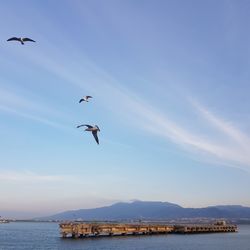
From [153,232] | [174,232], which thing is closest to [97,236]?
[153,232]

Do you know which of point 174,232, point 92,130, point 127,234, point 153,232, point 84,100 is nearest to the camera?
point 92,130

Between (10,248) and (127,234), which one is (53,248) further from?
(127,234)

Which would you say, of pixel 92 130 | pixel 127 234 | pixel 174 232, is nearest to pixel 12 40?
pixel 92 130

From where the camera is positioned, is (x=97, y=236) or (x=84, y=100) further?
(x=97, y=236)

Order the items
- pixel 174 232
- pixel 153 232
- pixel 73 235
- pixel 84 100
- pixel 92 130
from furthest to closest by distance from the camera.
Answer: pixel 174 232
pixel 153 232
pixel 73 235
pixel 84 100
pixel 92 130

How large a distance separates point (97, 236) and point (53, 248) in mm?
21891

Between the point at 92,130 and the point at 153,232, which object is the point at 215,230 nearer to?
the point at 153,232

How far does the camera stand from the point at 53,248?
219 feet

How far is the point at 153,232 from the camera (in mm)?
99938

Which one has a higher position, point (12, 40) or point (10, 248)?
point (12, 40)

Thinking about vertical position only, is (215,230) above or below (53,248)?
above

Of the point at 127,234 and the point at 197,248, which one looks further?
the point at 127,234

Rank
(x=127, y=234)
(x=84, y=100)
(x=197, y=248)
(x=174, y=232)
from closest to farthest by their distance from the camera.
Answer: (x=84, y=100) < (x=197, y=248) < (x=127, y=234) < (x=174, y=232)

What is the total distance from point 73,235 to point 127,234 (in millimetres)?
13993
